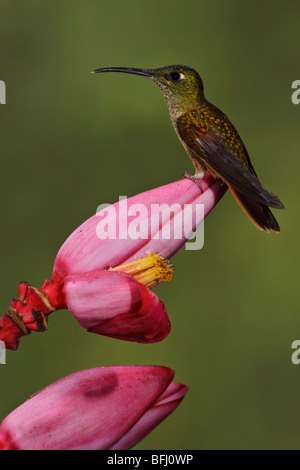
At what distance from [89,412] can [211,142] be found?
0.70 ft

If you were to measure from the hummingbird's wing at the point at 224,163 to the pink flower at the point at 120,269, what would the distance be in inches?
1.3

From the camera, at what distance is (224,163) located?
44 centimetres

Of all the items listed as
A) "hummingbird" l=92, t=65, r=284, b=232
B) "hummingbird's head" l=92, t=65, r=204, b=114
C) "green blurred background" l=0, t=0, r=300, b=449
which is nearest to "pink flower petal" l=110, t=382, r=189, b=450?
"hummingbird" l=92, t=65, r=284, b=232

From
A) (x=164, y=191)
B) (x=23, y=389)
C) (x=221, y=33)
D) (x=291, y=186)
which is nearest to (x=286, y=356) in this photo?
(x=291, y=186)

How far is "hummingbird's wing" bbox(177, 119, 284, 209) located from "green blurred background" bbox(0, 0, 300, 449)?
2.09 feet

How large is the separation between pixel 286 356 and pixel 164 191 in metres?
0.90

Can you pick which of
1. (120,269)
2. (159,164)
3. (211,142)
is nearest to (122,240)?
(120,269)

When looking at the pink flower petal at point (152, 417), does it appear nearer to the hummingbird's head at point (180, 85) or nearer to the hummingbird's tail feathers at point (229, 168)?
the hummingbird's tail feathers at point (229, 168)

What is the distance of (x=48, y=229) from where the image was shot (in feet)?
3.76

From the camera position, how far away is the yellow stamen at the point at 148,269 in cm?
35

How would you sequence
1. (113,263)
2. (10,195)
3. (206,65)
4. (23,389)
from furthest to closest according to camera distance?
(206,65)
(10,195)
(23,389)
(113,263)

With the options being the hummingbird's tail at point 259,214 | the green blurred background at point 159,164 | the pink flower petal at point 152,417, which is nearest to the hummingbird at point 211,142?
the hummingbird's tail at point 259,214

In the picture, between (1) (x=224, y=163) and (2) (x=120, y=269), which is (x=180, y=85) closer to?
(1) (x=224, y=163)

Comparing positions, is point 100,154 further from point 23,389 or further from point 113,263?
point 113,263
